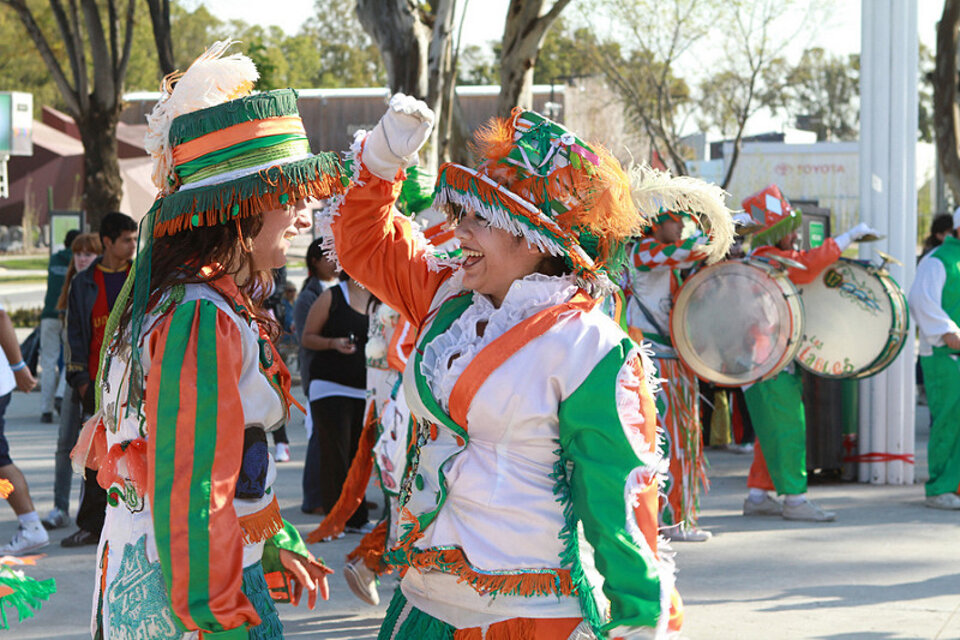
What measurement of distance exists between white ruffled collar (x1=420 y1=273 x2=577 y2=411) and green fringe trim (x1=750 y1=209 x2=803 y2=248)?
4735 millimetres

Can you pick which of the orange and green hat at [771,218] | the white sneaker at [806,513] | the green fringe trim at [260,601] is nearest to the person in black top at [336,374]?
the orange and green hat at [771,218]

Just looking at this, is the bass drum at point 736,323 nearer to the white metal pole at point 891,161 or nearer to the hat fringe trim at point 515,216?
the white metal pole at point 891,161

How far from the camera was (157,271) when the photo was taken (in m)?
2.41

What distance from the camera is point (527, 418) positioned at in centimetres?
255

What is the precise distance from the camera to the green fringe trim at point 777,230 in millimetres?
7230

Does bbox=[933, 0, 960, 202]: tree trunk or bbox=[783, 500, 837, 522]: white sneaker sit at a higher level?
bbox=[933, 0, 960, 202]: tree trunk

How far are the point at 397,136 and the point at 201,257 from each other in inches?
21.6

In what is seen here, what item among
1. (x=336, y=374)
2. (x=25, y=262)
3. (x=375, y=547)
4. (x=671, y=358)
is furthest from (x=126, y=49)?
(x=25, y=262)

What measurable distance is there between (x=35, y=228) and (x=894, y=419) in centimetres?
4279

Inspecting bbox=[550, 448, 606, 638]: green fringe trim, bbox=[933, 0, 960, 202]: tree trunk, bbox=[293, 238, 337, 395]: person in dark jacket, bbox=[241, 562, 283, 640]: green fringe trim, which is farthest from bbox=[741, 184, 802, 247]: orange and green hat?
bbox=[933, 0, 960, 202]: tree trunk

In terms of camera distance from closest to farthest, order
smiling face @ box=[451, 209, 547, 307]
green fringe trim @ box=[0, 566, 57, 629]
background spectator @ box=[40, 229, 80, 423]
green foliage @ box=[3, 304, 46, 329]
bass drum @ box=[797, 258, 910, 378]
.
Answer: smiling face @ box=[451, 209, 547, 307] → green fringe trim @ box=[0, 566, 57, 629] → bass drum @ box=[797, 258, 910, 378] → background spectator @ box=[40, 229, 80, 423] → green foliage @ box=[3, 304, 46, 329]

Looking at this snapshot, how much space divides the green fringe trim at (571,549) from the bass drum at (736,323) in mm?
4284

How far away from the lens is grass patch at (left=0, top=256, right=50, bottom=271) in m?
34.7

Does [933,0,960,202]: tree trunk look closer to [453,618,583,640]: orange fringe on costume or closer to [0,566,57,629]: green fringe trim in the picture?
[453,618,583,640]: orange fringe on costume
